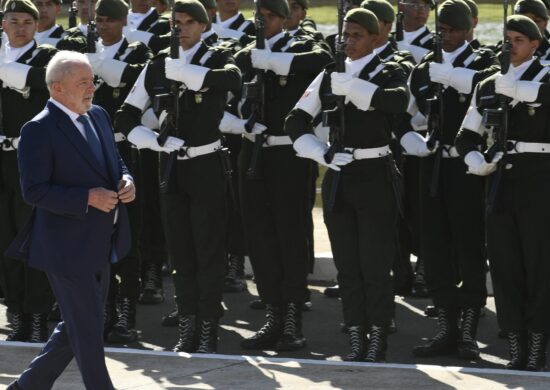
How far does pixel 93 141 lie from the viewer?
22.8ft

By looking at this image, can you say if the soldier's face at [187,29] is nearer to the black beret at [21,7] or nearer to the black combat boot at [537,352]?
the black beret at [21,7]

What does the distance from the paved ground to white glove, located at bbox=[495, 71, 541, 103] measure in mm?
1513

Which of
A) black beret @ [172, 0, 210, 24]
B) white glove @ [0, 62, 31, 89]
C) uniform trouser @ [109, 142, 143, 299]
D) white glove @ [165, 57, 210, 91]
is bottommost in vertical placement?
uniform trouser @ [109, 142, 143, 299]

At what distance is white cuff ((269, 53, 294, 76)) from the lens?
30.1 feet

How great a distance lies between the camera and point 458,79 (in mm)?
8930

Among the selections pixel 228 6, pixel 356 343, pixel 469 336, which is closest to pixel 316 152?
pixel 356 343

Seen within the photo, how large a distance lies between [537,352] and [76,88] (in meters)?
3.13

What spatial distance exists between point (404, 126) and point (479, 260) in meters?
1.07

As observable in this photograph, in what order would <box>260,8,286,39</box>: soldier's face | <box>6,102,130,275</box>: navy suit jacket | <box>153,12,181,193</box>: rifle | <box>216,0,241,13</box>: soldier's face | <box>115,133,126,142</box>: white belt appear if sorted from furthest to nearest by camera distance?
<box>216,0,241,13</box>: soldier's face → <box>115,133,126,142</box>: white belt → <box>260,8,286,39</box>: soldier's face → <box>153,12,181,193</box>: rifle → <box>6,102,130,275</box>: navy suit jacket

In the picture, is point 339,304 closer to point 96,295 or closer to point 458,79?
point 458,79

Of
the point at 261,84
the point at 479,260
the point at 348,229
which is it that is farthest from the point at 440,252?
the point at 261,84

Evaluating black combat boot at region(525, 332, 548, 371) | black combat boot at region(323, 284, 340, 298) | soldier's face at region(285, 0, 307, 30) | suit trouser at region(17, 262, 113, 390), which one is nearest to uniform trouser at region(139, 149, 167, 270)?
black combat boot at region(323, 284, 340, 298)

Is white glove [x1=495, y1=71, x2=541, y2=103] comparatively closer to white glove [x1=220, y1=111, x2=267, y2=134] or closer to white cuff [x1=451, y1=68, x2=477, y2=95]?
white cuff [x1=451, y1=68, x2=477, y2=95]

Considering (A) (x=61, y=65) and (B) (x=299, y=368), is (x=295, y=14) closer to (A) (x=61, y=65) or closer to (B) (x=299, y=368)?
(B) (x=299, y=368)
